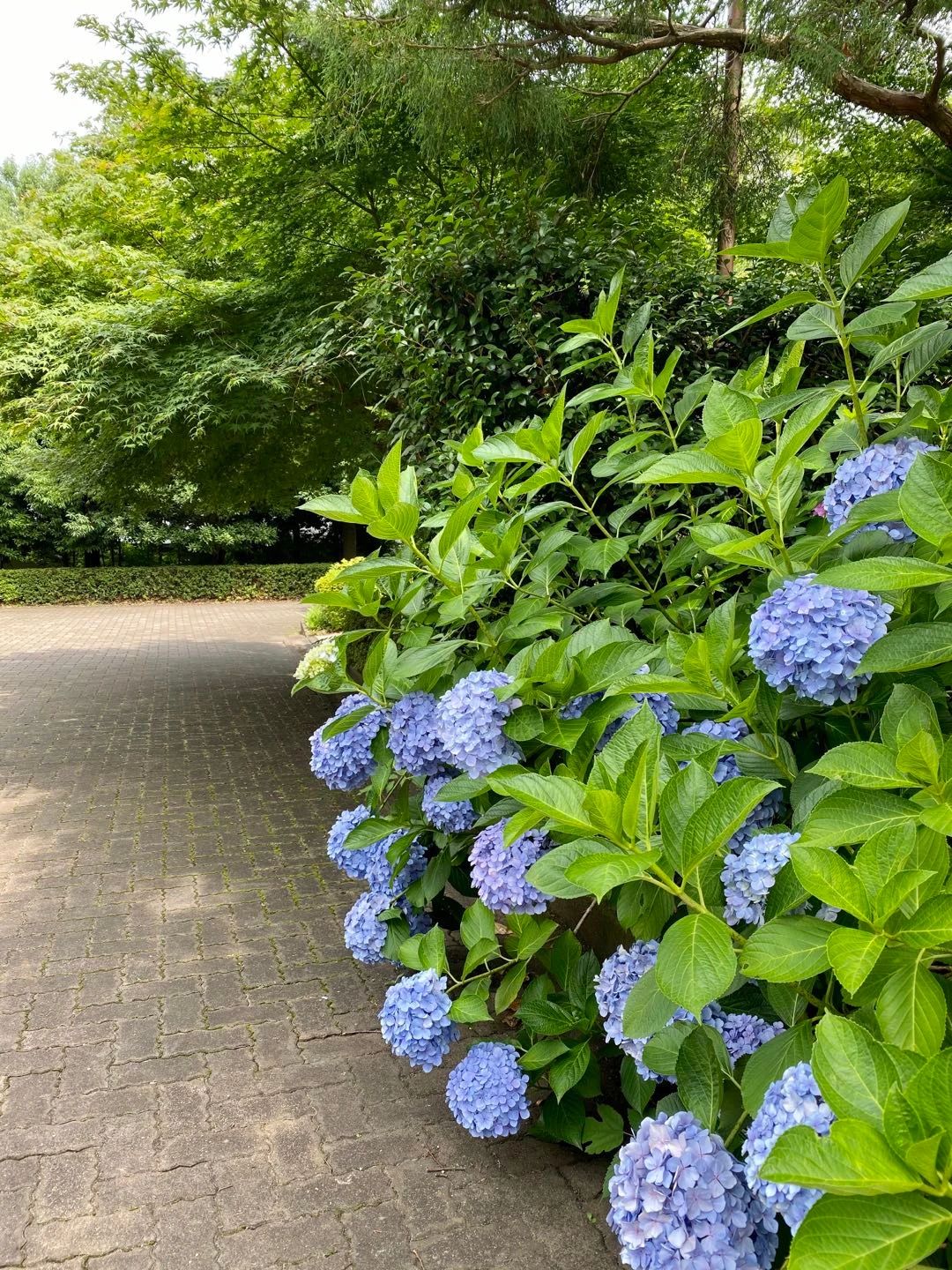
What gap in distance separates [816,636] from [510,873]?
0.90m

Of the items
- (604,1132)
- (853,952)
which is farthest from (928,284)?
(604,1132)

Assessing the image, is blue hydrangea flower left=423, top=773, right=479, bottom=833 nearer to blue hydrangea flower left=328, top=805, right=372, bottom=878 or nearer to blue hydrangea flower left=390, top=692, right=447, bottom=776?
blue hydrangea flower left=390, top=692, right=447, bottom=776

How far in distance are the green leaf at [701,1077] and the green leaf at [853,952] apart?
0.49 m

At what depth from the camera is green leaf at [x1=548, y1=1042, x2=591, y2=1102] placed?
2.12m

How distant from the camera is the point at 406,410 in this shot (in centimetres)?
499

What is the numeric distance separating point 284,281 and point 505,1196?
6.56m

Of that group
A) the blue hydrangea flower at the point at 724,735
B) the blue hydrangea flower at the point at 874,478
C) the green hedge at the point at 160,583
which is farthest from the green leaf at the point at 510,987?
the green hedge at the point at 160,583

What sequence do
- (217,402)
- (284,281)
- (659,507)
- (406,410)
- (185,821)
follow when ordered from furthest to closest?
(284,281), (217,402), (185,821), (406,410), (659,507)

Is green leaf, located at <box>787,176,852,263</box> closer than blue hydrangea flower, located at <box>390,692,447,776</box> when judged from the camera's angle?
Yes

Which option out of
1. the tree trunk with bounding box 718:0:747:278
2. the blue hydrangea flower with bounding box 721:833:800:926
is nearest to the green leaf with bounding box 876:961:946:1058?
the blue hydrangea flower with bounding box 721:833:800:926

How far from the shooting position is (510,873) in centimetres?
196

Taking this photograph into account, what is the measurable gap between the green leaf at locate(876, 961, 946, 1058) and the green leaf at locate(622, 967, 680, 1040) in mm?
420

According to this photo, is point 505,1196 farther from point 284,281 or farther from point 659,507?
point 284,281

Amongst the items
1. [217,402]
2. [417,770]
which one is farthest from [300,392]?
[417,770]
